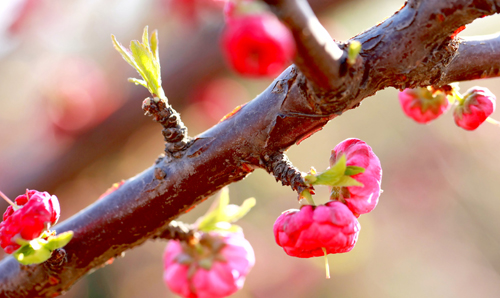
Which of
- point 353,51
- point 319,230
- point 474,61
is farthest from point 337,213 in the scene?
point 474,61

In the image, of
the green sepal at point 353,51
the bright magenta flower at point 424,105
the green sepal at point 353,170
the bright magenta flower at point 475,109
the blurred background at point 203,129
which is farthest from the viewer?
the blurred background at point 203,129

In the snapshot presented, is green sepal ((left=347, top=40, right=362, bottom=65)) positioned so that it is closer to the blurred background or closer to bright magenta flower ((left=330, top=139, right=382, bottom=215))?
bright magenta flower ((left=330, top=139, right=382, bottom=215))

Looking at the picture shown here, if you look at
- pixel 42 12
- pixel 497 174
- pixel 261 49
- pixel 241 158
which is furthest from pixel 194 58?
pixel 497 174

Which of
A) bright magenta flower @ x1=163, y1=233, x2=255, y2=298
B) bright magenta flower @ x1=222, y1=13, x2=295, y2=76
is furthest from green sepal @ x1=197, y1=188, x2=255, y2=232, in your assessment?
bright magenta flower @ x1=222, y1=13, x2=295, y2=76

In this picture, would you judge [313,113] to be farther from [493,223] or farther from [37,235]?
[493,223]

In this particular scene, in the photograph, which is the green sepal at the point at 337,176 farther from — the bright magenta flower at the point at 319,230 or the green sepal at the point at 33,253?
the green sepal at the point at 33,253

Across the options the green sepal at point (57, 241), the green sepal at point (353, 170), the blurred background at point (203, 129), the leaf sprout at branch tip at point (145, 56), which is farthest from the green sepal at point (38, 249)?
the blurred background at point (203, 129)
